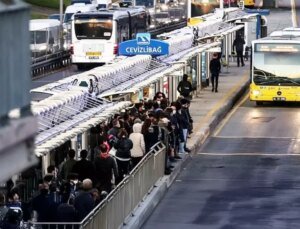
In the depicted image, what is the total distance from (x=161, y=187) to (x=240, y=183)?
2450 millimetres

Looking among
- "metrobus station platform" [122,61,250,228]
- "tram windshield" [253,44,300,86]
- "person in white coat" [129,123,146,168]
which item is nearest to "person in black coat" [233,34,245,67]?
"metrobus station platform" [122,61,250,228]

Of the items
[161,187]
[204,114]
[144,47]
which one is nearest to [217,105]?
[204,114]

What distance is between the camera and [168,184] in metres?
24.6

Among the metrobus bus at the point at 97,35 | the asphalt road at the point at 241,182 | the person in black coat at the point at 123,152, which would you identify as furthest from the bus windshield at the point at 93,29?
the person in black coat at the point at 123,152

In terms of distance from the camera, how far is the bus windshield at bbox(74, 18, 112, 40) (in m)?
57.9

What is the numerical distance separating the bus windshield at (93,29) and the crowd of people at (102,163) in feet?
96.7

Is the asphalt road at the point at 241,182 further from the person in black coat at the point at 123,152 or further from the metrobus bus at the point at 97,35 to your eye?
the metrobus bus at the point at 97,35

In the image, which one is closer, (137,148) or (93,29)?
(137,148)

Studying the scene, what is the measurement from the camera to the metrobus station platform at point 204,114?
21.0 meters

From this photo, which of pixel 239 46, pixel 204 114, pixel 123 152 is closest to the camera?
pixel 123 152

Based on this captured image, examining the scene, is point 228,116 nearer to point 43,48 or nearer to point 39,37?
point 43,48

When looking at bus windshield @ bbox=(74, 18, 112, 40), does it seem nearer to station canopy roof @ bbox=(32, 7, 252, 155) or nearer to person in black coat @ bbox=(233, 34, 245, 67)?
person in black coat @ bbox=(233, 34, 245, 67)

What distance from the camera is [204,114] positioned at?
120 ft

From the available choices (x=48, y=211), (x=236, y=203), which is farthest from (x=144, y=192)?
(x=48, y=211)
